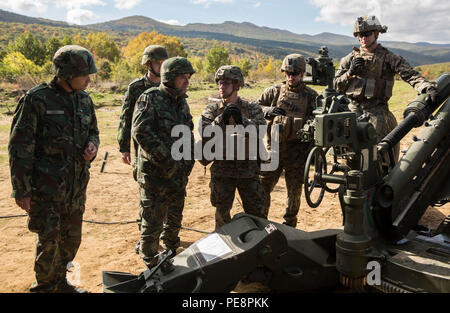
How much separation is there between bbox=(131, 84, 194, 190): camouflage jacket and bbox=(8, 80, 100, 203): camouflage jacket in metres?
0.51

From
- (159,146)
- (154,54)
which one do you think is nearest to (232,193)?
(159,146)

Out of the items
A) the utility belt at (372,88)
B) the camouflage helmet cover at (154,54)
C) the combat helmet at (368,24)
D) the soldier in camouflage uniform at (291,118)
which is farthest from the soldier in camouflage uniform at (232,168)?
the combat helmet at (368,24)

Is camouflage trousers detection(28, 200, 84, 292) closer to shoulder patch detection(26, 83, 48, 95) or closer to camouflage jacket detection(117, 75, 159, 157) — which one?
shoulder patch detection(26, 83, 48, 95)

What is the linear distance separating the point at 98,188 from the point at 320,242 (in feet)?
16.9

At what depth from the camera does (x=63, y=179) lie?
3189 millimetres

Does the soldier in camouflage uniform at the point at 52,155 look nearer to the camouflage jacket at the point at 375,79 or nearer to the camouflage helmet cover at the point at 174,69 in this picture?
the camouflage helmet cover at the point at 174,69

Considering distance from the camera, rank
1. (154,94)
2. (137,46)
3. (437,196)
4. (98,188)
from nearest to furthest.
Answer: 1. (154,94)
2. (437,196)
3. (98,188)
4. (137,46)

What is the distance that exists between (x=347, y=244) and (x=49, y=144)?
2.57m

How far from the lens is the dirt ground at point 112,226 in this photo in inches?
164

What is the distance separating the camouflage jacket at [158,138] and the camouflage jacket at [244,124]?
1.15 ft

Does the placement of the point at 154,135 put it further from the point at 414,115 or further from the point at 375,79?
the point at 375,79

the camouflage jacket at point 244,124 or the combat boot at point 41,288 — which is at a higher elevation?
the camouflage jacket at point 244,124

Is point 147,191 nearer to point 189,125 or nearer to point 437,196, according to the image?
point 189,125

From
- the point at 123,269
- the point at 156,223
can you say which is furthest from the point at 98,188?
the point at 156,223
